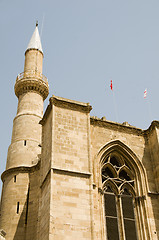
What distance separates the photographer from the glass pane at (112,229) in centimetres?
982

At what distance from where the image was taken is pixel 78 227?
340 inches

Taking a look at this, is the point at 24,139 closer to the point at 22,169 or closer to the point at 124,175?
the point at 22,169

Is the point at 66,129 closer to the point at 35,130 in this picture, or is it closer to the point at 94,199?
the point at 94,199

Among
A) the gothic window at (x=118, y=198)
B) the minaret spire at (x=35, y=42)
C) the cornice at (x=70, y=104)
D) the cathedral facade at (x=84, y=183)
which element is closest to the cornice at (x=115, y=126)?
the cathedral facade at (x=84, y=183)

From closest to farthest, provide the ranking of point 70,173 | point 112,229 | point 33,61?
point 70,173, point 112,229, point 33,61

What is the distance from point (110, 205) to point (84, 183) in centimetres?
147

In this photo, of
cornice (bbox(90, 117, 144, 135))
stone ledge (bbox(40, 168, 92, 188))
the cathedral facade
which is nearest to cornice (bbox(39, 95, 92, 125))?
the cathedral facade

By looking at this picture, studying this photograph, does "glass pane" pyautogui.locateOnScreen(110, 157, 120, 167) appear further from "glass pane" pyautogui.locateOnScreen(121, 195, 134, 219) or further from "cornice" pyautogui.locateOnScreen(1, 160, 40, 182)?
"cornice" pyautogui.locateOnScreen(1, 160, 40, 182)

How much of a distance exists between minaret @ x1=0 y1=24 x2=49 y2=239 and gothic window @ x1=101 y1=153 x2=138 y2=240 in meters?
3.52

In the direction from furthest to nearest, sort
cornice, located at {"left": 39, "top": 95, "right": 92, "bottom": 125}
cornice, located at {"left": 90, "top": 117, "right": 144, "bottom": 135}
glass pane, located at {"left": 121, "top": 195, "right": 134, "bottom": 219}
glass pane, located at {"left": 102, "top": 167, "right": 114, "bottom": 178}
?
cornice, located at {"left": 90, "top": 117, "right": 144, "bottom": 135}, glass pane, located at {"left": 102, "top": 167, "right": 114, "bottom": 178}, cornice, located at {"left": 39, "top": 95, "right": 92, "bottom": 125}, glass pane, located at {"left": 121, "top": 195, "right": 134, "bottom": 219}

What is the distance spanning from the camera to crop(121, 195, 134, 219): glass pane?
10430mm

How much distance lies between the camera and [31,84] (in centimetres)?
1748

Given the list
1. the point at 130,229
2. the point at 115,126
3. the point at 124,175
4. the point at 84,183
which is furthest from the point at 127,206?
the point at 115,126

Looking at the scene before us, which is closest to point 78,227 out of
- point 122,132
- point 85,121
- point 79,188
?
point 79,188
